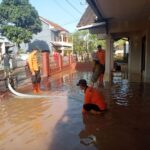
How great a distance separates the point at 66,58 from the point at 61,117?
62.6 ft

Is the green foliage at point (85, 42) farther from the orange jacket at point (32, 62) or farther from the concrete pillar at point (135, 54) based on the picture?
the orange jacket at point (32, 62)

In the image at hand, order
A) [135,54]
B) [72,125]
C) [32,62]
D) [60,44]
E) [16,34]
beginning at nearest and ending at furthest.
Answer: [72,125] < [32,62] < [135,54] < [16,34] < [60,44]

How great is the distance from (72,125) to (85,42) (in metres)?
39.9

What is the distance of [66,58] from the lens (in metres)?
26.9

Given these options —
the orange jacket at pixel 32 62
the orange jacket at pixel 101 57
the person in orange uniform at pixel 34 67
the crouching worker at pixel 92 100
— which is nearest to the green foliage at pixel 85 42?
the orange jacket at pixel 101 57

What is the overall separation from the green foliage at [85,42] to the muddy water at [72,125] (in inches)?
1338

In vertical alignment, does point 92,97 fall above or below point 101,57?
below

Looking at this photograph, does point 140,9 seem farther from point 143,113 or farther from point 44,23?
point 44,23

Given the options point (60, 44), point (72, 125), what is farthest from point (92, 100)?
point (60, 44)

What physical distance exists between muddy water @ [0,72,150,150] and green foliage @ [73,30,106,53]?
34.0 meters

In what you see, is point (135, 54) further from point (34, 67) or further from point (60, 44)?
point (60, 44)

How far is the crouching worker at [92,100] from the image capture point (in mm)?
7641

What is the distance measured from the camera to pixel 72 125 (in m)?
7.16

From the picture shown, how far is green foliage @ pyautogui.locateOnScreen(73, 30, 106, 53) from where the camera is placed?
4469 centimetres
